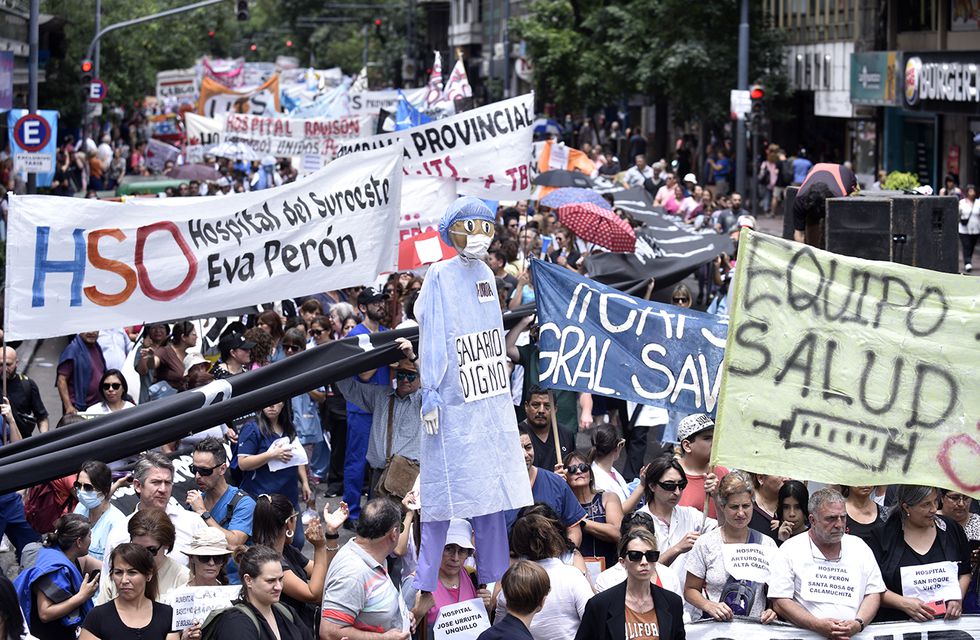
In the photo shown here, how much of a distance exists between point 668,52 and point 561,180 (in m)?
16.8

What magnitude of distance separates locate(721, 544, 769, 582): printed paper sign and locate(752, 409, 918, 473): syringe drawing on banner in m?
0.52

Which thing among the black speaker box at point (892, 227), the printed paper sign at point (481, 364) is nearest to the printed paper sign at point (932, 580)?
the printed paper sign at point (481, 364)

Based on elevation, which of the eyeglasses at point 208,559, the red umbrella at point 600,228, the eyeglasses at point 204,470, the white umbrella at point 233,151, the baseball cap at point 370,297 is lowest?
the eyeglasses at point 208,559

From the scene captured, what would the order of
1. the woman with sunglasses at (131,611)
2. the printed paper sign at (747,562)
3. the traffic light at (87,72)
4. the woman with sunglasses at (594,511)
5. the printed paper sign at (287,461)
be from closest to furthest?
the woman with sunglasses at (131,611) → the printed paper sign at (747,562) → the woman with sunglasses at (594,511) → the printed paper sign at (287,461) → the traffic light at (87,72)

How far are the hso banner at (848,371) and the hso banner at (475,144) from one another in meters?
8.18

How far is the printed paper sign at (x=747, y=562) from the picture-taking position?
22.6 ft

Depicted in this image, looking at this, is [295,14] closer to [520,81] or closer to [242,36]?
[242,36]

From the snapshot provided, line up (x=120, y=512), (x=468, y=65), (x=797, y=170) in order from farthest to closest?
1. (x=468, y=65)
2. (x=797, y=170)
3. (x=120, y=512)

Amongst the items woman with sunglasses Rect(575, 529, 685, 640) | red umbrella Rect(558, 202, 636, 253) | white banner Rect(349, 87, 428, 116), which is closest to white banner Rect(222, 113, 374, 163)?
white banner Rect(349, 87, 428, 116)

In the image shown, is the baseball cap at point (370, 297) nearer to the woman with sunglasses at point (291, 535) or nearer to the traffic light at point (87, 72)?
the woman with sunglasses at point (291, 535)

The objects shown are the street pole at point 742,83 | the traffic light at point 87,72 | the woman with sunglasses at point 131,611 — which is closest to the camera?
the woman with sunglasses at point 131,611

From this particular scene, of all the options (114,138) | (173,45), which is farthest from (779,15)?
(173,45)

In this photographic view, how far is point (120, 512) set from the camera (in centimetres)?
800

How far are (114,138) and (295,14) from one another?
61.9 m
